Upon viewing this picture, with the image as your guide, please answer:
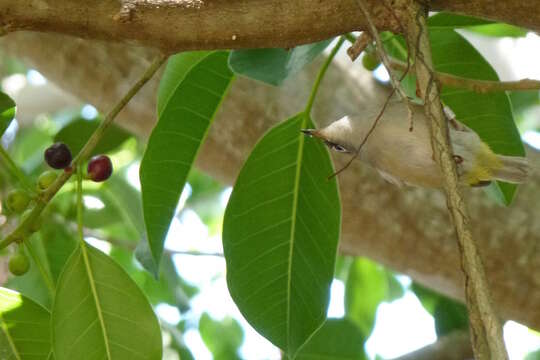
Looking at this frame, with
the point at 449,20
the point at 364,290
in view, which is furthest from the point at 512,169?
the point at 364,290

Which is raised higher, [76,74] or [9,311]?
[76,74]

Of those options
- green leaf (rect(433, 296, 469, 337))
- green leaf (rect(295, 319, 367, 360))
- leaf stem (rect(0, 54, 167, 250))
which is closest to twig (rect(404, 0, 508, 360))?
leaf stem (rect(0, 54, 167, 250))

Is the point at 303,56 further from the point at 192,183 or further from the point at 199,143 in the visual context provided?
the point at 192,183

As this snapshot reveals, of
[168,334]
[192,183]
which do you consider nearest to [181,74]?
[168,334]

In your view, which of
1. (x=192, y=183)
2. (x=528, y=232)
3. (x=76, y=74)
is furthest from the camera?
(x=192, y=183)

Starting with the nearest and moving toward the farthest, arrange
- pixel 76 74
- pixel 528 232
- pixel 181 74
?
1. pixel 181 74
2. pixel 528 232
3. pixel 76 74

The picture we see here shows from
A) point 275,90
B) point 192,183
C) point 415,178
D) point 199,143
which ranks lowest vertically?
point 415,178

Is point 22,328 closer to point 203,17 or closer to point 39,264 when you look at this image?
point 39,264
